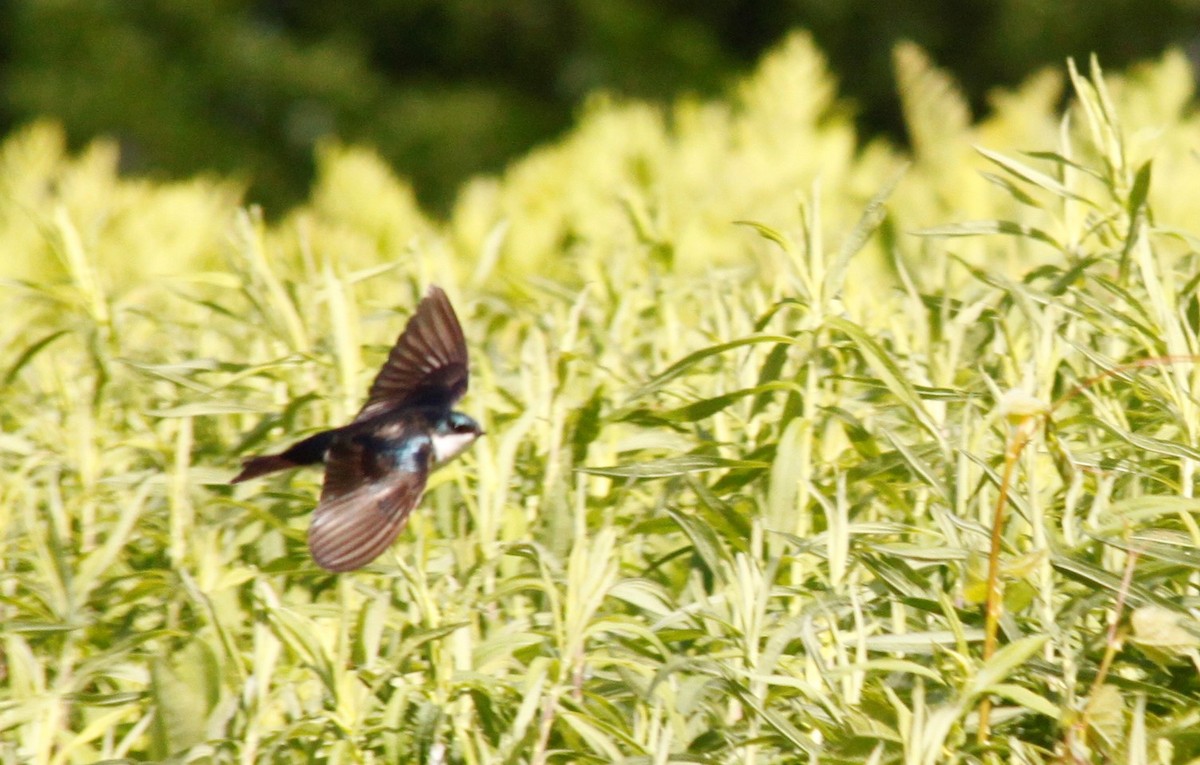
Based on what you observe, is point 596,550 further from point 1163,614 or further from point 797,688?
point 1163,614

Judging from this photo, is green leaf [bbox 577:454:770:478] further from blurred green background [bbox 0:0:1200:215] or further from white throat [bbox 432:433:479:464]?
blurred green background [bbox 0:0:1200:215]

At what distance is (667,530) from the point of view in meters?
1.88

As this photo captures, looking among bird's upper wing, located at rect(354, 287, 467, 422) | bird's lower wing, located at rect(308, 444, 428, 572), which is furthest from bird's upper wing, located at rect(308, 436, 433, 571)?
bird's upper wing, located at rect(354, 287, 467, 422)

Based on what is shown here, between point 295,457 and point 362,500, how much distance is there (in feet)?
0.79

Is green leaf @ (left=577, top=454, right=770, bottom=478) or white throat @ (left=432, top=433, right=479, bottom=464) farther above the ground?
white throat @ (left=432, top=433, right=479, bottom=464)

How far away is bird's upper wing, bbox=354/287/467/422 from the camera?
→ 2.17 metres

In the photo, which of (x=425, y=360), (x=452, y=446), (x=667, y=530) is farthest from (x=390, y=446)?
(x=667, y=530)

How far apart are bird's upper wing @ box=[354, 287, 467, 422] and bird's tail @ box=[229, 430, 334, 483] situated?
0.49 ft

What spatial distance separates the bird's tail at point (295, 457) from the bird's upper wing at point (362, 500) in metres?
0.03

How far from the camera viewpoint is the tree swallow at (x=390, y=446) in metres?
1.79

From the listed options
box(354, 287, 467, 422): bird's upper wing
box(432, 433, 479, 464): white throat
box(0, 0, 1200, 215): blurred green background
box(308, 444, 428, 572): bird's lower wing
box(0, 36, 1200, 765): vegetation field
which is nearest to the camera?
box(0, 36, 1200, 765): vegetation field

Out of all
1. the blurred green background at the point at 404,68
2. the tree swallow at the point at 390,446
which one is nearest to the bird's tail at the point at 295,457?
the tree swallow at the point at 390,446

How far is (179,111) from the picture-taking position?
34.9 ft

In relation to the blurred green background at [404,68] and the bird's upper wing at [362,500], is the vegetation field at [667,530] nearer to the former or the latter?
the bird's upper wing at [362,500]
